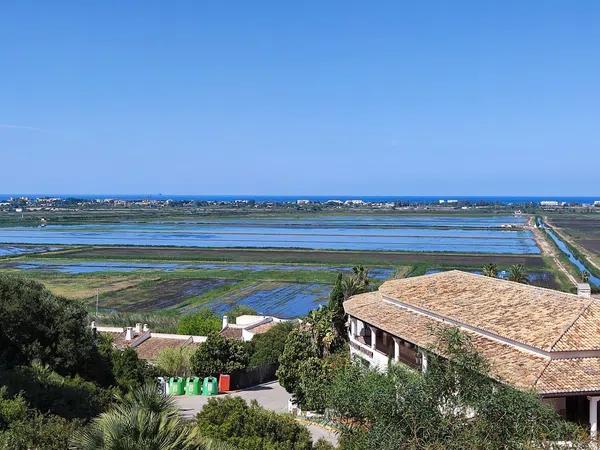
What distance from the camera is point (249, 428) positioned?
1766 centimetres

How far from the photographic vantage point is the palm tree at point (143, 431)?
30.2 ft

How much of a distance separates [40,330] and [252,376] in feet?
38.4

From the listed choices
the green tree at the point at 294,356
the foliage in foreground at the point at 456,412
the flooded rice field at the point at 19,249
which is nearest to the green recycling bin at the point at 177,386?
the green tree at the point at 294,356

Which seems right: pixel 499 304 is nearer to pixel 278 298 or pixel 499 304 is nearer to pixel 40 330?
pixel 40 330

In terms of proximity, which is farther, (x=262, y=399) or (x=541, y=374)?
(x=262, y=399)

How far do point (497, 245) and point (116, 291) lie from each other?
63.5m

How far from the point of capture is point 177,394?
31.4 meters

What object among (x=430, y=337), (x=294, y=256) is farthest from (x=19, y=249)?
(x=430, y=337)

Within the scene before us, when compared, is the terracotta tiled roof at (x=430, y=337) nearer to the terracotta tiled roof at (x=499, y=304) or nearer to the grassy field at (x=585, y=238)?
the terracotta tiled roof at (x=499, y=304)

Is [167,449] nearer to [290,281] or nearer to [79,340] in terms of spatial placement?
[79,340]

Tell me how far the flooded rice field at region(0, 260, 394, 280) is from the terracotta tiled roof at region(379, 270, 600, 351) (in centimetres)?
5260

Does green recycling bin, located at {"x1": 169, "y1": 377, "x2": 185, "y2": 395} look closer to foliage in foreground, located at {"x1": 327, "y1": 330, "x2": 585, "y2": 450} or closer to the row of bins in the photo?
the row of bins

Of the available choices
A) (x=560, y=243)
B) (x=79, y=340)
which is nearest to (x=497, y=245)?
(x=560, y=243)

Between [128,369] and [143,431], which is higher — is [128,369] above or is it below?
below
